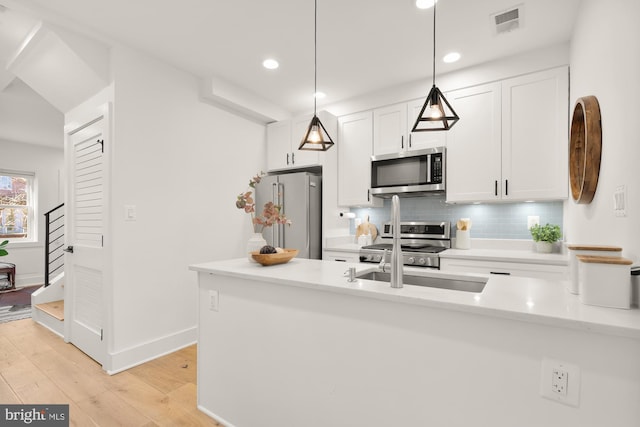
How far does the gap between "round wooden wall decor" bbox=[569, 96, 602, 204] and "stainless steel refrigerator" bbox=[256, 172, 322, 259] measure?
94.7 inches

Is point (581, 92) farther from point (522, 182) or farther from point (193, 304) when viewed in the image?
point (193, 304)

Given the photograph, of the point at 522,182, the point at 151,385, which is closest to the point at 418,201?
the point at 522,182

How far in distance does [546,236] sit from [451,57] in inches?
70.7

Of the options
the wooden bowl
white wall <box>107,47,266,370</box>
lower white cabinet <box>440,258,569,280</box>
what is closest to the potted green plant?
lower white cabinet <box>440,258,569,280</box>

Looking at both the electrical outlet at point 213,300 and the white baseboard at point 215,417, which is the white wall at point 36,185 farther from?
the electrical outlet at point 213,300

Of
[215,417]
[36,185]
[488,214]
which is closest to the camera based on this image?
[215,417]

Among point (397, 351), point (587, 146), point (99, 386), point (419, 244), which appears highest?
point (587, 146)

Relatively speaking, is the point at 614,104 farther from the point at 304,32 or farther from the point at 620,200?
the point at 304,32

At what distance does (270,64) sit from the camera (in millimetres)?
3006

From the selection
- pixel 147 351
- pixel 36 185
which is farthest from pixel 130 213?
pixel 36 185

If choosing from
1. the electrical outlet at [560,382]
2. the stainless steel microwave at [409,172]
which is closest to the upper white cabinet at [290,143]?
the stainless steel microwave at [409,172]

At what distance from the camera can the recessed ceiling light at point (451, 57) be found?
280 centimetres

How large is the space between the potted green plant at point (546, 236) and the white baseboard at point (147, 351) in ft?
10.9

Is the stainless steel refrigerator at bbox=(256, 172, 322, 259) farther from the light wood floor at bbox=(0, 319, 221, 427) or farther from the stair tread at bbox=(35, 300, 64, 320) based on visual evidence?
the stair tread at bbox=(35, 300, 64, 320)
